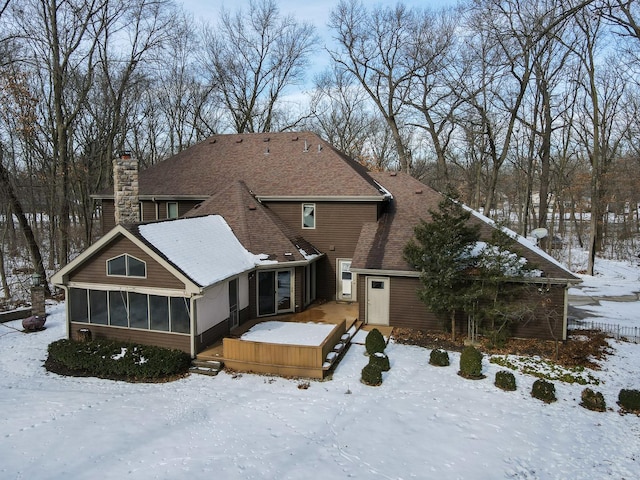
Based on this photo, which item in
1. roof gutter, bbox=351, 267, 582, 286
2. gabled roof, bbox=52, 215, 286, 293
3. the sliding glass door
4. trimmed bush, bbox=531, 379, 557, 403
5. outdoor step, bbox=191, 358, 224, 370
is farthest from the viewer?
the sliding glass door

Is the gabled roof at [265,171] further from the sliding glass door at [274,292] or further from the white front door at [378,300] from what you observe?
the sliding glass door at [274,292]

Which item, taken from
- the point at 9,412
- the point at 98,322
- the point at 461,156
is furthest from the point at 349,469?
the point at 461,156

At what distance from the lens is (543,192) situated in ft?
90.8

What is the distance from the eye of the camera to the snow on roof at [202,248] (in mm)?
13039

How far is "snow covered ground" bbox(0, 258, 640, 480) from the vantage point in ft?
26.6

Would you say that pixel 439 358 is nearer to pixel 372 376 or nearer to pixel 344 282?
pixel 372 376

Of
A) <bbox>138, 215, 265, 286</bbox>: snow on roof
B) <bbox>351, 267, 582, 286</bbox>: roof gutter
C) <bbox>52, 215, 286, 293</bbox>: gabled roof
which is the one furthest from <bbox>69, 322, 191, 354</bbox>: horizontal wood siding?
<bbox>351, 267, 582, 286</bbox>: roof gutter

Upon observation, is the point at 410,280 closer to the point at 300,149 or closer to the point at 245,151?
the point at 300,149

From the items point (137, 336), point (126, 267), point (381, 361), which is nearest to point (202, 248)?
point (126, 267)

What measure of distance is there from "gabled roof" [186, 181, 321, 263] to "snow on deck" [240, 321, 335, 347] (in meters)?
2.63

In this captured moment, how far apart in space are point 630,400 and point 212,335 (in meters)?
11.5

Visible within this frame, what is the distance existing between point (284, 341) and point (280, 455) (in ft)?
16.6

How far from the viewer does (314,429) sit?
943 cm

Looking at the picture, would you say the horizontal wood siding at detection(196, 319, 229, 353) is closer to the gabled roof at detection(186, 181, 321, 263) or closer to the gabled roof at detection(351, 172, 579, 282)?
the gabled roof at detection(186, 181, 321, 263)
